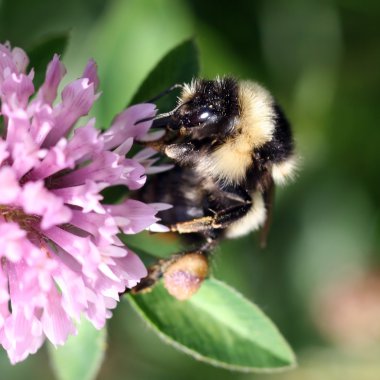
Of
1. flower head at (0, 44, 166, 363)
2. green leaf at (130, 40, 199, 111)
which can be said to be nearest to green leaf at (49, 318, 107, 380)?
flower head at (0, 44, 166, 363)

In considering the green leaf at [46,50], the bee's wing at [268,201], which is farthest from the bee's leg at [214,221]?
the green leaf at [46,50]

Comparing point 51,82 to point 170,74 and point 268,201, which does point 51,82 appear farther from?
point 268,201

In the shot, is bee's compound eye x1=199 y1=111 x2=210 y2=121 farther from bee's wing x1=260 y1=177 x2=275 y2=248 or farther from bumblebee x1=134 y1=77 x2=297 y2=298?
bee's wing x1=260 y1=177 x2=275 y2=248

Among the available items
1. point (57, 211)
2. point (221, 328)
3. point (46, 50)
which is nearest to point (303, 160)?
point (221, 328)

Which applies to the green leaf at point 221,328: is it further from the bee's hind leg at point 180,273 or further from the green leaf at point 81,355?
the green leaf at point 81,355

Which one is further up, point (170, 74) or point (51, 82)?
point (170, 74)

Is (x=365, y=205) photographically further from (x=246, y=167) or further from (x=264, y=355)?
(x=246, y=167)
